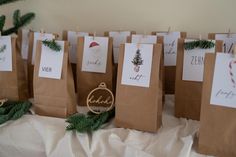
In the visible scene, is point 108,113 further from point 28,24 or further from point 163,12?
point 28,24

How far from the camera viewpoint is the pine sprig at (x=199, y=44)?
94cm

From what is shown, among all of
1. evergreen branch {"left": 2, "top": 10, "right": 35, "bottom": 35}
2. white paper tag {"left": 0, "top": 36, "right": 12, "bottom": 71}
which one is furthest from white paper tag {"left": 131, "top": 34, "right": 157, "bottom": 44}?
evergreen branch {"left": 2, "top": 10, "right": 35, "bottom": 35}

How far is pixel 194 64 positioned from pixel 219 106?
0.75ft

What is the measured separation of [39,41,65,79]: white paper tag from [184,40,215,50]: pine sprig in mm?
476

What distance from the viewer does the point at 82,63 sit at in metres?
1.16

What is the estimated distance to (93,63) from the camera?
115cm

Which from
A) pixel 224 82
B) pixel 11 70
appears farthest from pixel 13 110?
pixel 224 82

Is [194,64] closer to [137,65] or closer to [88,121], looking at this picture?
[137,65]

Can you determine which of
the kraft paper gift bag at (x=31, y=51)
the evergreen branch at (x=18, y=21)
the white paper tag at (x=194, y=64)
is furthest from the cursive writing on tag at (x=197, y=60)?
the evergreen branch at (x=18, y=21)

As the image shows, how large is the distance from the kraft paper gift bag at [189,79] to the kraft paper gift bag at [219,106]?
0.17 meters

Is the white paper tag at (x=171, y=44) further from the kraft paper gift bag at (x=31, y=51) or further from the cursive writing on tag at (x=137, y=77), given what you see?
the kraft paper gift bag at (x=31, y=51)

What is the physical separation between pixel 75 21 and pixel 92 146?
783 mm

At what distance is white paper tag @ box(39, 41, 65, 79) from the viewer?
3.50 feet

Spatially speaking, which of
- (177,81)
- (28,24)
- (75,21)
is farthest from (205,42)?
(28,24)
